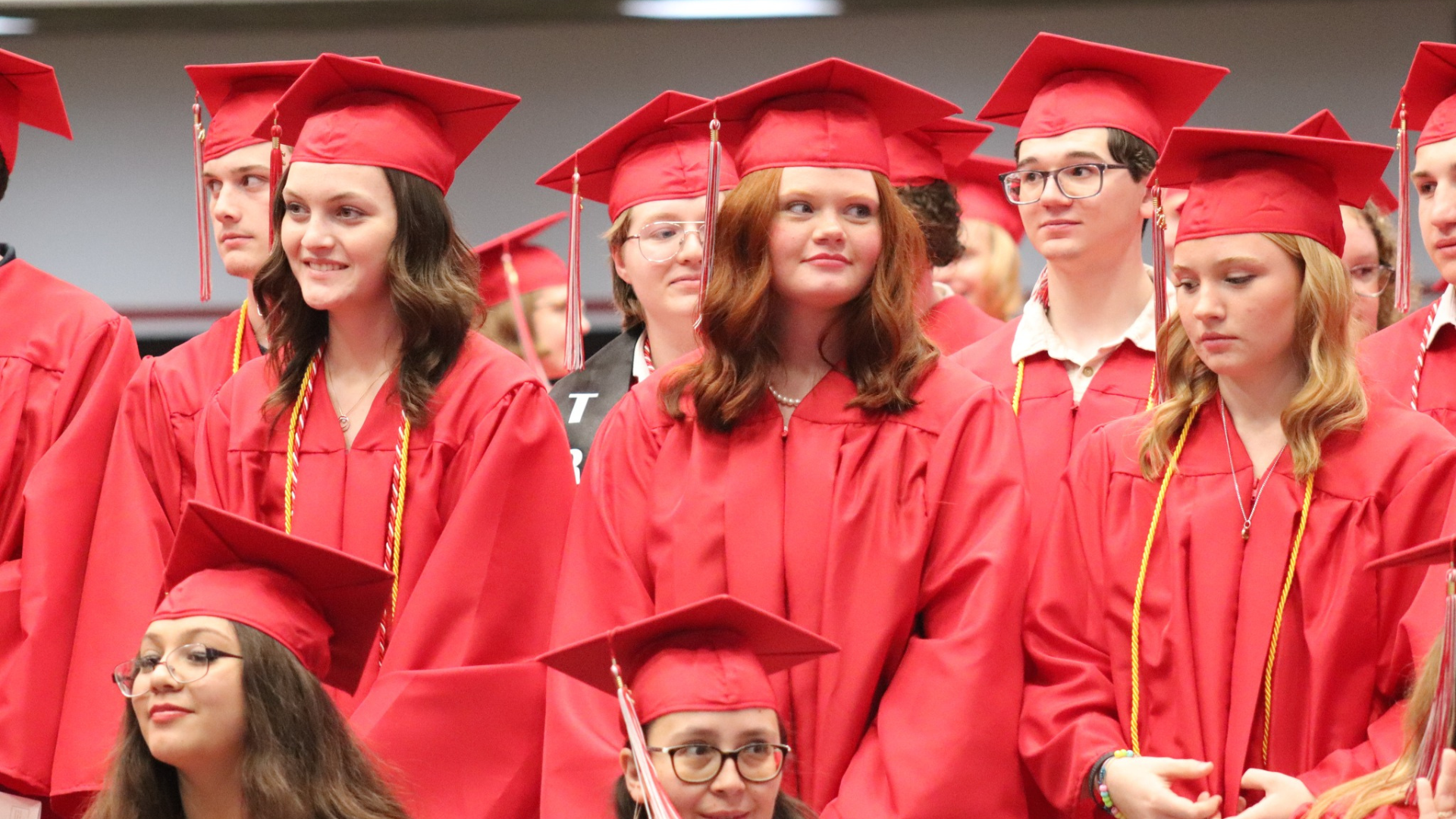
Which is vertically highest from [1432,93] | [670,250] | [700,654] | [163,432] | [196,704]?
[1432,93]

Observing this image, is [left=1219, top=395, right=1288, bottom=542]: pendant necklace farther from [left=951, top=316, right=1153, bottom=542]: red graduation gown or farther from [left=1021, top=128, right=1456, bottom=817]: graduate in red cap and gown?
[left=951, top=316, right=1153, bottom=542]: red graduation gown

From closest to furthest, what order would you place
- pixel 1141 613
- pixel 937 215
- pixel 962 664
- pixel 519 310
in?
pixel 962 664 < pixel 1141 613 < pixel 937 215 < pixel 519 310

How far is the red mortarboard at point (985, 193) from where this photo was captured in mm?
5953

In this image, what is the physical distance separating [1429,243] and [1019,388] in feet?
2.84

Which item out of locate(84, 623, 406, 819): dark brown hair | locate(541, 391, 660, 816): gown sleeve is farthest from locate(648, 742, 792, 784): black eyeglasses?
locate(84, 623, 406, 819): dark brown hair

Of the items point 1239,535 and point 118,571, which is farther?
point 118,571

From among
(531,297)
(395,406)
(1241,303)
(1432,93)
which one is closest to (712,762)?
(395,406)

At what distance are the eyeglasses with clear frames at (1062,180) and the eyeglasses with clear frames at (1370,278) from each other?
0.93 meters

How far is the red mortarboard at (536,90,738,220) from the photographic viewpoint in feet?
14.1

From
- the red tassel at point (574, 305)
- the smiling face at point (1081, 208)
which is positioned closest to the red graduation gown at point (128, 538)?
the red tassel at point (574, 305)

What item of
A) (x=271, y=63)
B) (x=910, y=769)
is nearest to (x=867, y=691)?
(x=910, y=769)

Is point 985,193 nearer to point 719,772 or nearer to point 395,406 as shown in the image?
point 395,406

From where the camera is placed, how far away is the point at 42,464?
3787 mm

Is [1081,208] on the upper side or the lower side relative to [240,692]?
upper
